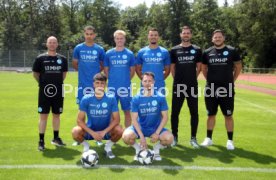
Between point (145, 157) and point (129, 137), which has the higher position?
point (129, 137)

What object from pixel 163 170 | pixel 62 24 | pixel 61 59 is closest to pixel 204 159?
pixel 163 170

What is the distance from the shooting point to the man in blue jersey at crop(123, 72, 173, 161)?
5.94 m

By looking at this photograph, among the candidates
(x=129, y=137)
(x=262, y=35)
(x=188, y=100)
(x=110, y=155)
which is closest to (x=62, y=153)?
(x=110, y=155)

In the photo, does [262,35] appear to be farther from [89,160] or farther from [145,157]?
[89,160]

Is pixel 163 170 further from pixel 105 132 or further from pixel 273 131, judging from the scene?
pixel 273 131

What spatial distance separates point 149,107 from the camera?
6109 mm

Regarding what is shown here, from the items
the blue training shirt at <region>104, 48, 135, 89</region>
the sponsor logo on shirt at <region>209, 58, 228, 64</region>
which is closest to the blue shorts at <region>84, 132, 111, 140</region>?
the blue training shirt at <region>104, 48, 135, 89</region>

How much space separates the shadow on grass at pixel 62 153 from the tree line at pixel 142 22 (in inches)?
1995

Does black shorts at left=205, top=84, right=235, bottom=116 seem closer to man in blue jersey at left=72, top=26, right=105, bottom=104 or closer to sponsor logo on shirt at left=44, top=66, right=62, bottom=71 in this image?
man in blue jersey at left=72, top=26, right=105, bottom=104

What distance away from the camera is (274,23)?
52.8 metres

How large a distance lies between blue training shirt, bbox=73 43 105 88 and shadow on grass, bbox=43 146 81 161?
1.47 metres

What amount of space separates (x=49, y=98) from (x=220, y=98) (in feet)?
11.4

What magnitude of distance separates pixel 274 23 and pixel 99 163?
53.1m

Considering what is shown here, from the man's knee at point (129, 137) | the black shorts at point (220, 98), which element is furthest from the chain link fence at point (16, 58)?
the man's knee at point (129, 137)
